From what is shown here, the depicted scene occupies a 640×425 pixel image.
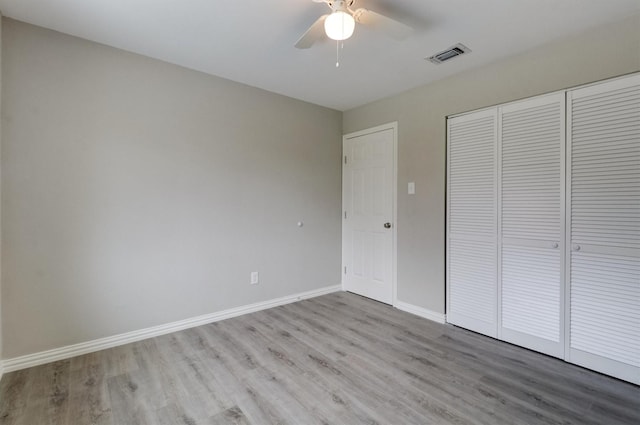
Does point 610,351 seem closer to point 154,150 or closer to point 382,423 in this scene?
point 382,423

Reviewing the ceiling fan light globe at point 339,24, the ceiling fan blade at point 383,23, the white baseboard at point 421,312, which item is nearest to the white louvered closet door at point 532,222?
the white baseboard at point 421,312

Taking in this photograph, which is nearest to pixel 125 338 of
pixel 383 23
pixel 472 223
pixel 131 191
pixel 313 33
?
pixel 131 191

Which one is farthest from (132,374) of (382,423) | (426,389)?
(426,389)

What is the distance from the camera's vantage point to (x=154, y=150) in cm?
270

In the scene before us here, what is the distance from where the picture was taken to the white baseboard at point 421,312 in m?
3.07

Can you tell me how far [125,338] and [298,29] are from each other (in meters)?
2.92

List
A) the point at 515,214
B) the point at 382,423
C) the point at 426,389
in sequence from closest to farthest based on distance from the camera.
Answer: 1. the point at 382,423
2. the point at 426,389
3. the point at 515,214

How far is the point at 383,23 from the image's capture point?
177 centimetres

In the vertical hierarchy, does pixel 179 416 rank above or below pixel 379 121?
below

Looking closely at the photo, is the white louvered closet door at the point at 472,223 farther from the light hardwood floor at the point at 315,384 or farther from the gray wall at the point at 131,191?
the gray wall at the point at 131,191

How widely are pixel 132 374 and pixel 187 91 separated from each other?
2.45 meters

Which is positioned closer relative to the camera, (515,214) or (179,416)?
(179,416)

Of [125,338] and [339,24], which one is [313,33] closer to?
[339,24]

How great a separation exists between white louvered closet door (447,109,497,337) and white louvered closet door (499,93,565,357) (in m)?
0.09
